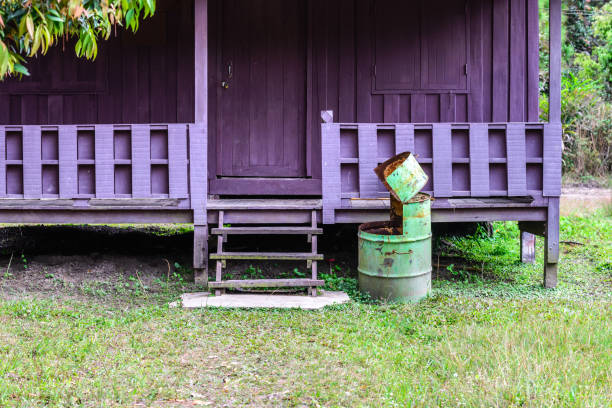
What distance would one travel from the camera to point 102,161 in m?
6.20

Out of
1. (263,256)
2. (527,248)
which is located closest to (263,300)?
(263,256)

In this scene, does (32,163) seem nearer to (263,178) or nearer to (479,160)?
(263,178)

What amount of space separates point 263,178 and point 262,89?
111 cm

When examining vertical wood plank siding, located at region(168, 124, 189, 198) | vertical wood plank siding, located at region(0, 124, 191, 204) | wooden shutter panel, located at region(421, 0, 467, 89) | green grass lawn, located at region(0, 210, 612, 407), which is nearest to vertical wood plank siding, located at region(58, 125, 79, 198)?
vertical wood plank siding, located at region(0, 124, 191, 204)

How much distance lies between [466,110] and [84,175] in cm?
454

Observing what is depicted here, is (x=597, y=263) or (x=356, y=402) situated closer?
(x=356, y=402)

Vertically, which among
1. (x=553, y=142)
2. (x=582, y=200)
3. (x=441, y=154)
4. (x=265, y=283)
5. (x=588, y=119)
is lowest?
(x=265, y=283)

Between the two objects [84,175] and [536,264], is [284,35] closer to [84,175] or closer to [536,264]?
[84,175]

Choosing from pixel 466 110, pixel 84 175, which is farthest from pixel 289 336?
pixel 466 110

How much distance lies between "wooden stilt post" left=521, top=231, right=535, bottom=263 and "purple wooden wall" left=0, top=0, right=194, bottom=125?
4.54 m

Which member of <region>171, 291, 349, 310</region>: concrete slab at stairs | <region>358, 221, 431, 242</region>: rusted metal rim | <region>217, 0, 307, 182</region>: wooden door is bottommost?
<region>171, 291, 349, 310</region>: concrete slab at stairs

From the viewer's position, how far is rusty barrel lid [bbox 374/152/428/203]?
18.4 ft

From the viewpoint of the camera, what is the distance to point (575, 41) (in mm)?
22641

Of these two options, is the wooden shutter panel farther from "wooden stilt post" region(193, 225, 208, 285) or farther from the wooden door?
"wooden stilt post" region(193, 225, 208, 285)
